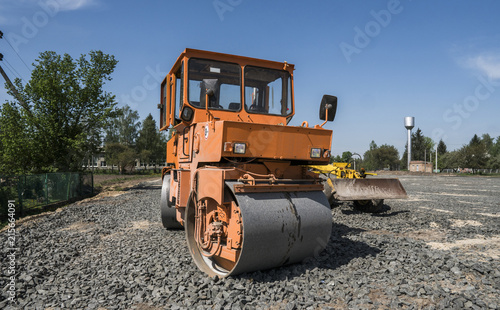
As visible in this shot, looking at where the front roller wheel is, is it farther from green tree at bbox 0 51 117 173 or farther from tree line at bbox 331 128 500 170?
tree line at bbox 331 128 500 170

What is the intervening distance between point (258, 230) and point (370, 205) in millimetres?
7509

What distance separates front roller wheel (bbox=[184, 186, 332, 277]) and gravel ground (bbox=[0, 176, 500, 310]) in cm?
26

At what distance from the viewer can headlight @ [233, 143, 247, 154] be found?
458 centimetres

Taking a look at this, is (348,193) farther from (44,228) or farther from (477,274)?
(44,228)

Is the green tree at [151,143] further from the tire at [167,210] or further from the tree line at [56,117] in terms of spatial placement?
the tire at [167,210]

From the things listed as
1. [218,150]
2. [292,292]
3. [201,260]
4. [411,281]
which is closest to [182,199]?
[201,260]

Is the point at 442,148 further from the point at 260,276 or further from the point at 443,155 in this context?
the point at 260,276

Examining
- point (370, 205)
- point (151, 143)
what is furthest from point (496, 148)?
point (370, 205)

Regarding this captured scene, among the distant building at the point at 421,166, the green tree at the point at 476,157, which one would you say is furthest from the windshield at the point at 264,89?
the green tree at the point at 476,157

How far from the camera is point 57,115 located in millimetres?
19422

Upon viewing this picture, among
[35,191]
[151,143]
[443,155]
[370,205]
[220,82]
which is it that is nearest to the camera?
[220,82]

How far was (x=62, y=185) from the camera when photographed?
15.3 meters

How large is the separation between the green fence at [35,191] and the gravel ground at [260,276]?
4083 millimetres

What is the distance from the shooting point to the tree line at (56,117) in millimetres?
17188
